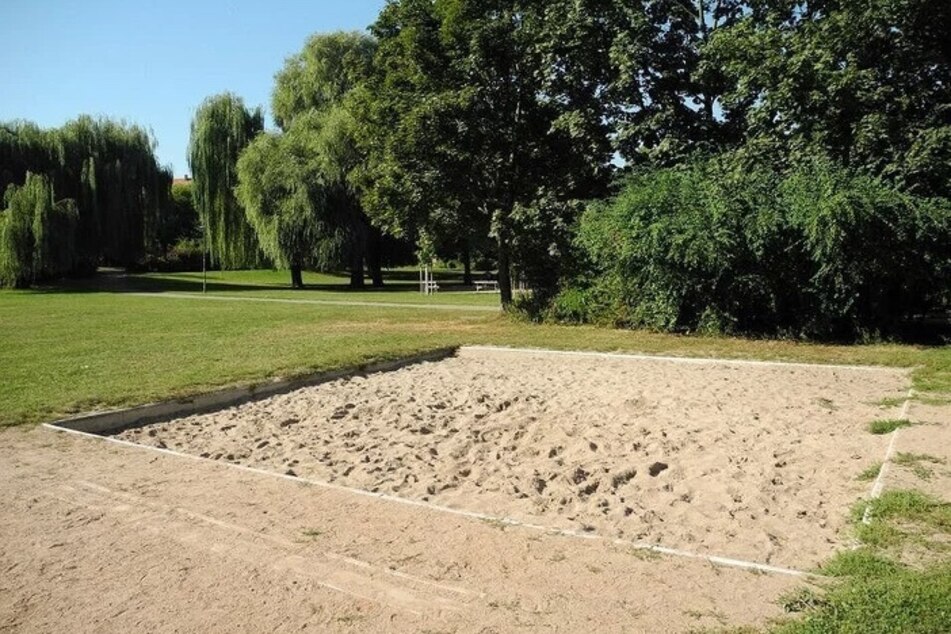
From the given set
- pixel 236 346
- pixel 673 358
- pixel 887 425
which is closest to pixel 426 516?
pixel 887 425

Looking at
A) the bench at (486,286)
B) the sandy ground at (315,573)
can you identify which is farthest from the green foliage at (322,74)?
the sandy ground at (315,573)

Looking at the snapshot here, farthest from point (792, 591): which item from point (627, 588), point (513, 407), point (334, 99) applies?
point (334, 99)

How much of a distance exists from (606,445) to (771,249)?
30.4ft

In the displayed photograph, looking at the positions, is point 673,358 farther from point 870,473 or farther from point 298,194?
point 298,194

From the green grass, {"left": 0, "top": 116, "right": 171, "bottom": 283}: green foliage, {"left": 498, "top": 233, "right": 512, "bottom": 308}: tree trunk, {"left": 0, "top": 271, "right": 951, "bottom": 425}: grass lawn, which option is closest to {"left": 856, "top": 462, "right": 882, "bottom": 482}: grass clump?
the green grass

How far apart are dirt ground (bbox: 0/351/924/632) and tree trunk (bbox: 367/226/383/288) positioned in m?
32.6

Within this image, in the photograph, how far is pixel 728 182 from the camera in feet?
50.2

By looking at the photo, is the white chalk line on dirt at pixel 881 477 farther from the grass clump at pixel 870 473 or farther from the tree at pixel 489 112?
the tree at pixel 489 112

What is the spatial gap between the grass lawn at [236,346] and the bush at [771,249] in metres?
0.89

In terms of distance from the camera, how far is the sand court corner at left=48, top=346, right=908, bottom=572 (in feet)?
16.4

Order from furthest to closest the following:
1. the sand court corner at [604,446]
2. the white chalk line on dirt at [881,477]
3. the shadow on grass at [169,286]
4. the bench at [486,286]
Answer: the bench at [486,286] → the shadow on grass at [169,286] → the sand court corner at [604,446] → the white chalk line on dirt at [881,477]

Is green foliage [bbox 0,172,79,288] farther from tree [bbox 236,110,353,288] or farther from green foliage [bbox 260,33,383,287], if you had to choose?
green foliage [bbox 260,33,383,287]

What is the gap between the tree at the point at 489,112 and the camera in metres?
18.0

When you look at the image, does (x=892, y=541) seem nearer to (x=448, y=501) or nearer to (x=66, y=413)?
(x=448, y=501)
